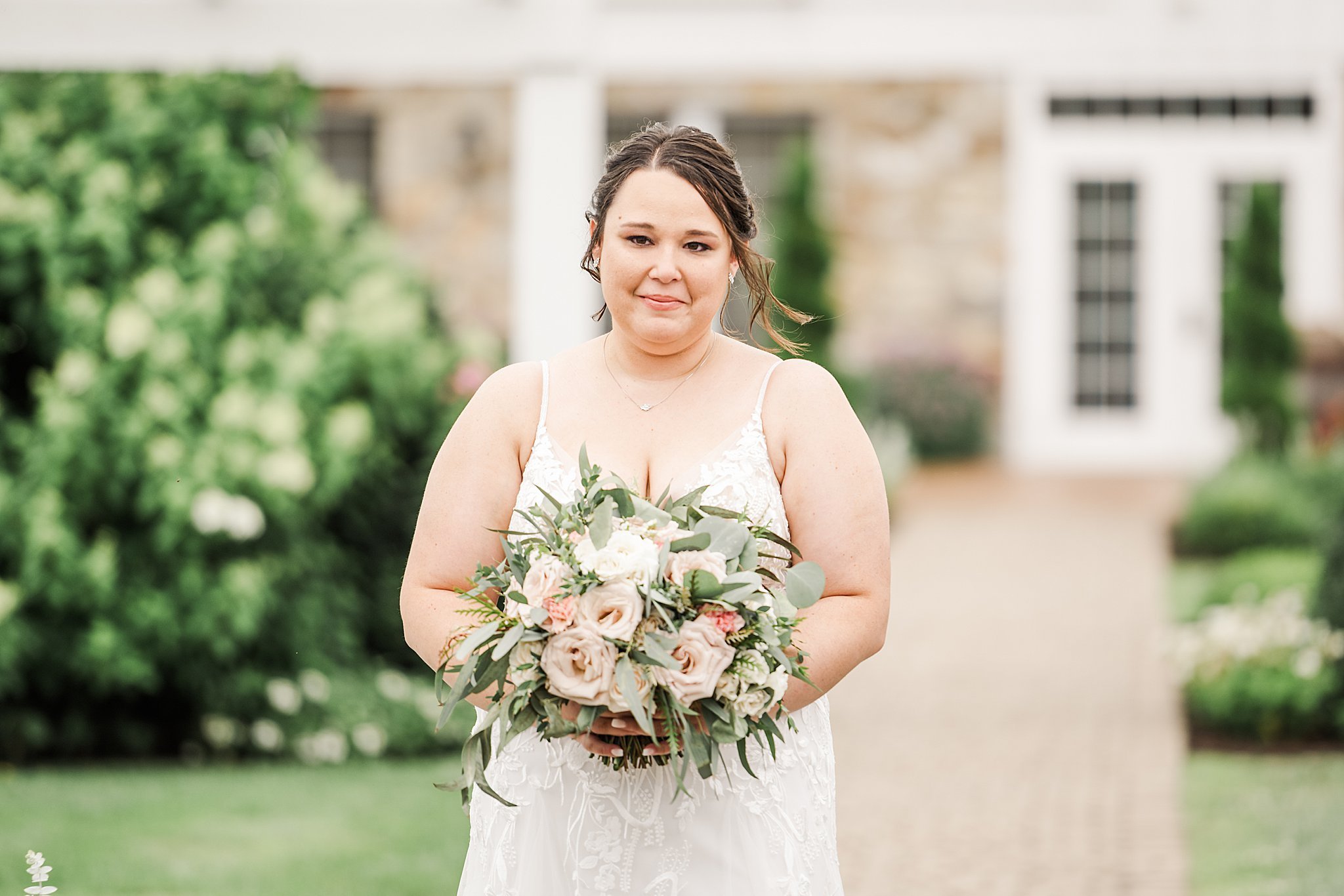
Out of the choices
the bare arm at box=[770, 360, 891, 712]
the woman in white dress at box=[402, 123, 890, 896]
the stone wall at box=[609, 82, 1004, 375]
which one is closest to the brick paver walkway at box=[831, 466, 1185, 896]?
the woman in white dress at box=[402, 123, 890, 896]

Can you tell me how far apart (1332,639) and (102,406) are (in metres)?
5.07

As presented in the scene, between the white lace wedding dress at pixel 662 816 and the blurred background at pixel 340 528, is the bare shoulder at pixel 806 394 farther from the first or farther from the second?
the blurred background at pixel 340 528

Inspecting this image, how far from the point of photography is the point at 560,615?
2.17m

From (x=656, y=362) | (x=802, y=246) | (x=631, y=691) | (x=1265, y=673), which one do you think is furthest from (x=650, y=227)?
(x=802, y=246)

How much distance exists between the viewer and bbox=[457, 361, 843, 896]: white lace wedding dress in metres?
2.49

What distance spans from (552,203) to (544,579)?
147 inches

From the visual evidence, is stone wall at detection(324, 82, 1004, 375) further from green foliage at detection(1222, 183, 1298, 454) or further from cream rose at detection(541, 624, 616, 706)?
cream rose at detection(541, 624, 616, 706)

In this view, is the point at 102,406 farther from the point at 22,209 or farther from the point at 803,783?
the point at 803,783

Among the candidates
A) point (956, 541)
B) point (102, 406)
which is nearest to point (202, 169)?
point (102, 406)

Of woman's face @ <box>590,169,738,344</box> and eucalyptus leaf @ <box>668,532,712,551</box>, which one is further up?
woman's face @ <box>590,169,738,344</box>

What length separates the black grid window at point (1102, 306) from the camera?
52.0 feet

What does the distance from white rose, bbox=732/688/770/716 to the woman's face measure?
0.58 m

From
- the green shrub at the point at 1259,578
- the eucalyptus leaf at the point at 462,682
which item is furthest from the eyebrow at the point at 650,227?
the green shrub at the point at 1259,578

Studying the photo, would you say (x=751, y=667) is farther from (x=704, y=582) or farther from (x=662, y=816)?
(x=662, y=816)
